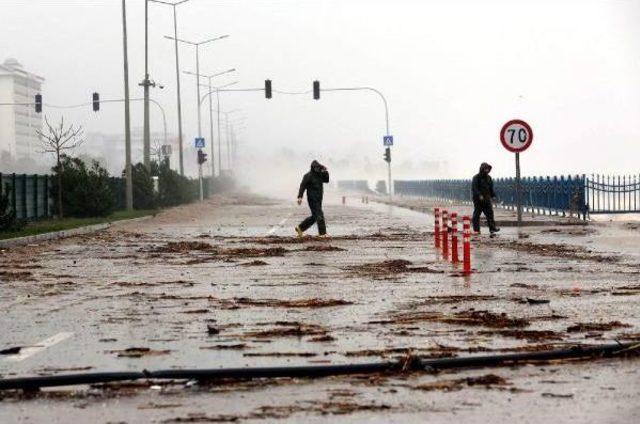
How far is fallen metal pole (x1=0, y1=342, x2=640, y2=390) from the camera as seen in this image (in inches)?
320

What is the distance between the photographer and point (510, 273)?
17.6 meters

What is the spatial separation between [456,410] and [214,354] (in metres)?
2.79

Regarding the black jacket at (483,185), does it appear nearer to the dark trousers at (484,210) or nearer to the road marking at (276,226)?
the dark trousers at (484,210)

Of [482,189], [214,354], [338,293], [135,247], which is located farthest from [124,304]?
[482,189]

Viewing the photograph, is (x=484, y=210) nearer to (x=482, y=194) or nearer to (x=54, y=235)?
(x=482, y=194)

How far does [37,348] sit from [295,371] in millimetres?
2698

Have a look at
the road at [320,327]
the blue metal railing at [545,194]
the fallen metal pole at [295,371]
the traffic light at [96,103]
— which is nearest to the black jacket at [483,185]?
the road at [320,327]

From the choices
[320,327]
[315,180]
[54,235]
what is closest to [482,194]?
[315,180]

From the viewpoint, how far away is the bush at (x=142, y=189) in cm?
5500

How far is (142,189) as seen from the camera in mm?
55344

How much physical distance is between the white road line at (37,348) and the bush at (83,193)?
32.9 metres

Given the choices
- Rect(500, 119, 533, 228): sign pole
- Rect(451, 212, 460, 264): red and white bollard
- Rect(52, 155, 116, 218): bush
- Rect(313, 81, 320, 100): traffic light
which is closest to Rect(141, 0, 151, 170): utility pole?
Rect(52, 155, 116, 218): bush

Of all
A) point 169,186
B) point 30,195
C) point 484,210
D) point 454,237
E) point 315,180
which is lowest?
point 454,237

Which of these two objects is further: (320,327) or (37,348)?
(320,327)
